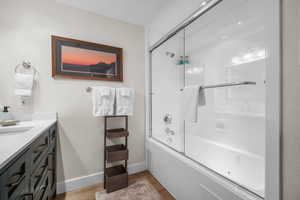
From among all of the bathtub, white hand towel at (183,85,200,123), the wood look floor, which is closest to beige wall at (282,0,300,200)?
the bathtub

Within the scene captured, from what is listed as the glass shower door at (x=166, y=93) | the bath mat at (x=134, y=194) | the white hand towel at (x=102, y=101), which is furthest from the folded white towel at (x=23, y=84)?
the glass shower door at (x=166, y=93)

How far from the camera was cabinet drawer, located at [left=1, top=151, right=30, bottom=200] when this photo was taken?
1.48 ft

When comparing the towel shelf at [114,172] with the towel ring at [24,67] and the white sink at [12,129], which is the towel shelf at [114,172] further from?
the towel ring at [24,67]

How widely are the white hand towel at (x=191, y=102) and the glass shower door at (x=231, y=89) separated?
4.8 inches

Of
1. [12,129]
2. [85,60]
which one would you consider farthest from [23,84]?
[85,60]

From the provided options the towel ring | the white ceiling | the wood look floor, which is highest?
the white ceiling

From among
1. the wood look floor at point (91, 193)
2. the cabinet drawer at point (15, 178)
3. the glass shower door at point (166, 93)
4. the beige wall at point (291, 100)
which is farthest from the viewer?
the glass shower door at point (166, 93)

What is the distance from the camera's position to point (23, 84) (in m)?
1.28

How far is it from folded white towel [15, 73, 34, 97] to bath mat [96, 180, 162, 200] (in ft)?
4.63

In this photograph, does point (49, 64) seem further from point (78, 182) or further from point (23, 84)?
point (78, 182)

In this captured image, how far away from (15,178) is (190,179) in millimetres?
1229

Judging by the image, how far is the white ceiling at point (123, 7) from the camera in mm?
1515

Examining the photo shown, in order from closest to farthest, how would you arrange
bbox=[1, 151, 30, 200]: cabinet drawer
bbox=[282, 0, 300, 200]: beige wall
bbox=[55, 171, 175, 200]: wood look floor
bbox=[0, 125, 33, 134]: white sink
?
1. bbox=[1, 151, 30, 200]: cabinet drawer
2. bbox=[282, 0, 300, 200]: beige wall
3. bbox=[0, 125, 33, 134]: white sink
4. bbox=[55, 171, 175, 200]: wood look floor

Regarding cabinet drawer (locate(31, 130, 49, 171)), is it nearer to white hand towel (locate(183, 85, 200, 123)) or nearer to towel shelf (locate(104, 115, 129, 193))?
towel shelf (locate(104, 115, 129, 193))
